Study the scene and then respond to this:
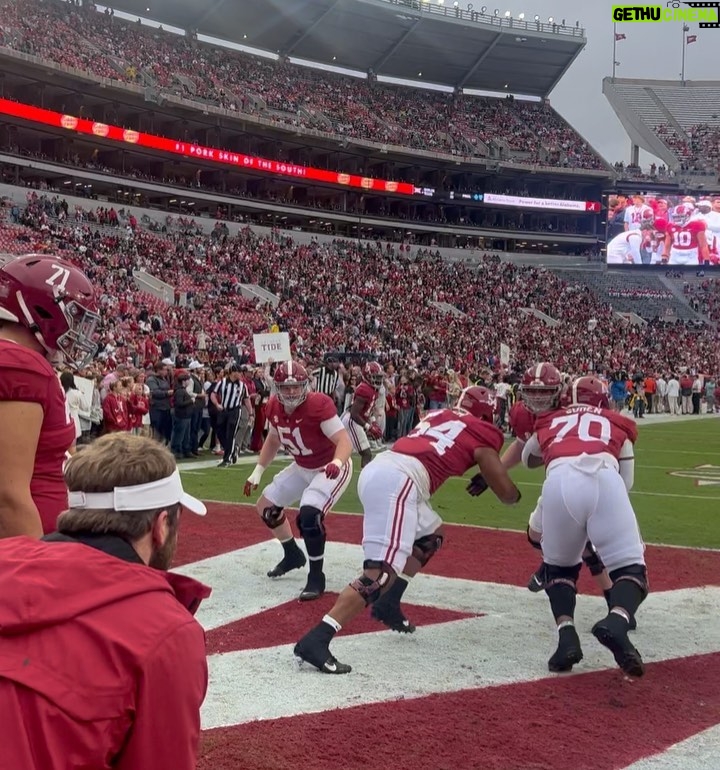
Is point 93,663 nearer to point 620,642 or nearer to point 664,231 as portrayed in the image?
point 620,642

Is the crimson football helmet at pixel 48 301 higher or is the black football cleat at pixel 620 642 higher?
the crimson football helmet at pixel 48 301

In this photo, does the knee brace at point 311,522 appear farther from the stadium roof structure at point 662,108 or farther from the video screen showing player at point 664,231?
the stadium roof structure at point 662,108

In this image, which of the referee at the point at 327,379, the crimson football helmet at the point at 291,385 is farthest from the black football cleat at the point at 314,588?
the referee at the point at 327,379

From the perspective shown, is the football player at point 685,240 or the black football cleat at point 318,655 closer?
the black football cleat at point 318,655

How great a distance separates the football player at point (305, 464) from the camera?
249 inches

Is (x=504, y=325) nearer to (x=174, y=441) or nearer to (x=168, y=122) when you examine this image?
(x=168, y=122)

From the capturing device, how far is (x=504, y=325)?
40.9 metres

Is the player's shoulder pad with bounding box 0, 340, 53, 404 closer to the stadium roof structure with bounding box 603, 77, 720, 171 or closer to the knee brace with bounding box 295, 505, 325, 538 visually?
the knee brace with bounding box 295, 505, 325, 538

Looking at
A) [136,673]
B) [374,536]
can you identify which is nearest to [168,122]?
[374,536]

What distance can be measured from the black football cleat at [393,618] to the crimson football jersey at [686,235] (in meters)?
47.8

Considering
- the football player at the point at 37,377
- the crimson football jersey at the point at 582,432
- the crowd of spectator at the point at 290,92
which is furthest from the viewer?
the crowd of spectator at the point at 290,92

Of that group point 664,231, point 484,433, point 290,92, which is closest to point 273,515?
point 484,433

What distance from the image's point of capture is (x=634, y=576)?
4.82 meters

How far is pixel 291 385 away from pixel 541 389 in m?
1.84
